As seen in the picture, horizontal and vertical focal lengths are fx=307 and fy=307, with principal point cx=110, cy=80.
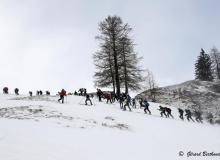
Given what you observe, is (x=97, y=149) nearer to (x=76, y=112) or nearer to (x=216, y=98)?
(x=76, y=112)

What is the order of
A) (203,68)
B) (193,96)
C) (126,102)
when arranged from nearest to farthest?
(126,102) < (193,96) < (203,68)

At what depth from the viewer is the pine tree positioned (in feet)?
241

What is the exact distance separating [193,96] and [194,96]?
18cm

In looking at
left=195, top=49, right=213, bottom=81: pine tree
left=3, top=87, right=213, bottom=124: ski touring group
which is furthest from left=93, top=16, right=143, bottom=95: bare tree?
left=195, top=49, right=213, bottom=81: pine tree

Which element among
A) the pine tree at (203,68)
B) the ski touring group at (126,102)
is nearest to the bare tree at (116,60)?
the ski touring group at (126,102)

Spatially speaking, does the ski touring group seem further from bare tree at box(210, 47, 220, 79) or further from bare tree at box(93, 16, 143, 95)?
bare tree at box(210, 47, 220, 79)

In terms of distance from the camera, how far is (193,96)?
54469mm

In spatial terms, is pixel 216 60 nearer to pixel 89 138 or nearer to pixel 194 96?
pixel 194 96

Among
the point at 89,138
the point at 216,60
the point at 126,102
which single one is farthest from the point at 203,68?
the point at 89,138

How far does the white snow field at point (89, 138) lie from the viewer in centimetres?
1227

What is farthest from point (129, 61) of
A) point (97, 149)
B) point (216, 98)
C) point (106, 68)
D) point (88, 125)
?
point (97, 149)

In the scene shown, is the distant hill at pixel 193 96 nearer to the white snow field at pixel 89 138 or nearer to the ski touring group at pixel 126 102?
the ski touring group at pixel 126 102

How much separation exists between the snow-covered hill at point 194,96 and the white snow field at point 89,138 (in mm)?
27455

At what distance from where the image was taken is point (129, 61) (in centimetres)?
4406
